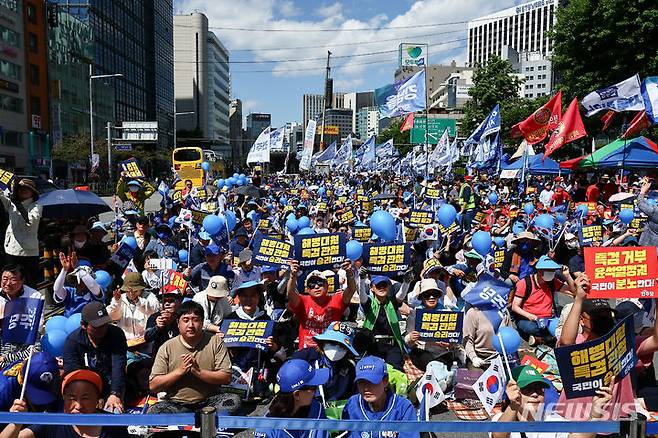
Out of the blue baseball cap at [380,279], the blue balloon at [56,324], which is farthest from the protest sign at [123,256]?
the blue baseball cap at [380,279]

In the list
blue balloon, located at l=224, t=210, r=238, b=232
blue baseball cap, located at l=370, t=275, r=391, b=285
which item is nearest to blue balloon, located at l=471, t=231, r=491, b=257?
blue baseball cap, located at l=370, t=275, r=391, b=285

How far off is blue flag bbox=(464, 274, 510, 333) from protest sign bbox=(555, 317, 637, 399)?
2.97 m

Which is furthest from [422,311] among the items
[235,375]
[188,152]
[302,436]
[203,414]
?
[188,152]

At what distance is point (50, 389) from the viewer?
3.96 meters

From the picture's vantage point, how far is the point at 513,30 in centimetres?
17938

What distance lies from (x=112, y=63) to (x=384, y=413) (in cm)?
8046

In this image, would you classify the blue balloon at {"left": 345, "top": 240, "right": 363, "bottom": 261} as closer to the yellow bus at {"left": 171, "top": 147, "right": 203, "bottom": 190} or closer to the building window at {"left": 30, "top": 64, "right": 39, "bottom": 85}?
the yellow bus at {"left": 171, "top": 147, "right": 203, "bottom": 190}

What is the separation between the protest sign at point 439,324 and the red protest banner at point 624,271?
1647 millimetres

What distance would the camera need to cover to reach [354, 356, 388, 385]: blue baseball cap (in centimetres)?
390

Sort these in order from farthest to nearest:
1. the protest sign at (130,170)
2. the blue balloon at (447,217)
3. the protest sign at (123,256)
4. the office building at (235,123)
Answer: the office building at (235,123)
the protest sign at (130,170)
the blue balloon at (447,217)
the protest sign at (123,256)

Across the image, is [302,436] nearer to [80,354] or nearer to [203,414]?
[203,414]

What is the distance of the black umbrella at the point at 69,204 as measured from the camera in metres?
10.3

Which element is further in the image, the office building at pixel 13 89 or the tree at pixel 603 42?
the office building at pixel 13 89

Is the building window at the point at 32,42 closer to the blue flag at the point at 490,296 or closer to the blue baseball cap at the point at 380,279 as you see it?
the blue baseball cap at the point at 380,279
